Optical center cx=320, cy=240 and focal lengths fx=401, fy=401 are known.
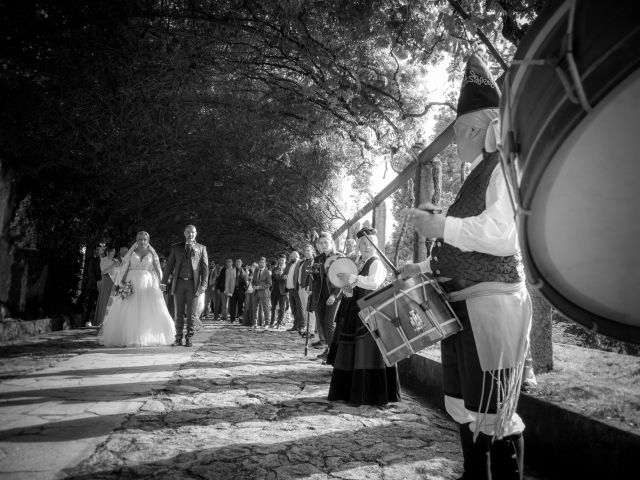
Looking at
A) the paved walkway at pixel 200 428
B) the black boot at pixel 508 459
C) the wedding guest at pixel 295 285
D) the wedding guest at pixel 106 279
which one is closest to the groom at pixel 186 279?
the paved walkway at pixel 200 428

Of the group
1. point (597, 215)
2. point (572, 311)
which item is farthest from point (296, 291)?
point (597, 215)

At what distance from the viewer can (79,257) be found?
1190cm

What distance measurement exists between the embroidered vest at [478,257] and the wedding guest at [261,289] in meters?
11.6

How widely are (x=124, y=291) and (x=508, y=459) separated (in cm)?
770

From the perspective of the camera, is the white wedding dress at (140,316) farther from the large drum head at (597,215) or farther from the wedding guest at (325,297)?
the large drum head at (597,215)

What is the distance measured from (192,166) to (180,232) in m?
11.7

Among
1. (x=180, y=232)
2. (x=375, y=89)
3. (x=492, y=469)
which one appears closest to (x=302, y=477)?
(x=492, y=469)

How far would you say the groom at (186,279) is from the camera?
26.6ft

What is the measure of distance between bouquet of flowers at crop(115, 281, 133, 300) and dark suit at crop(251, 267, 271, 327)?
5691 millimetres

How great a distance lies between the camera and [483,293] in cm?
190

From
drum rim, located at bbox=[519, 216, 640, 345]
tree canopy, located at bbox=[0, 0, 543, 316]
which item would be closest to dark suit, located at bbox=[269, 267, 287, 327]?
tree canopy, located at bbox=[0, 0, 543, 316]

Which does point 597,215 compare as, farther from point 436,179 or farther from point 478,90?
point 436,179

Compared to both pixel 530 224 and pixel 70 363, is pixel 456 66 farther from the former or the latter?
pixel 70 363

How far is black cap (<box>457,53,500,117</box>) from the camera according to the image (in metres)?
1.96
